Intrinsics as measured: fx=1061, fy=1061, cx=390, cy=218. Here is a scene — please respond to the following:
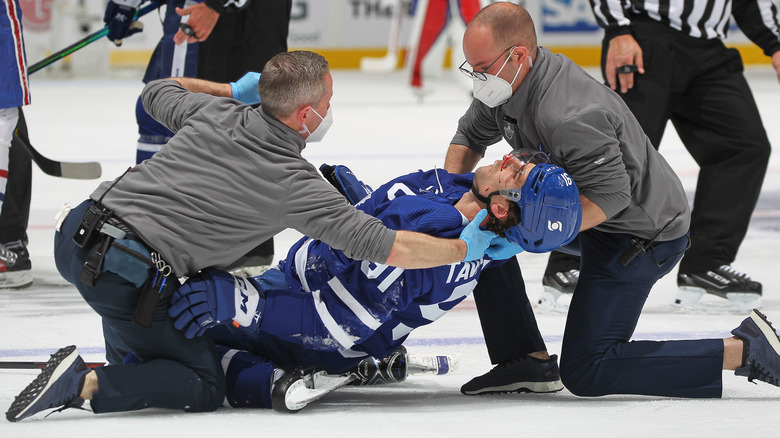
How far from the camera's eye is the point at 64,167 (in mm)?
3967

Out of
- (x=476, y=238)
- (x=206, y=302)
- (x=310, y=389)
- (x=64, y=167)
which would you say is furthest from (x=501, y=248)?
(x=64, y=167)

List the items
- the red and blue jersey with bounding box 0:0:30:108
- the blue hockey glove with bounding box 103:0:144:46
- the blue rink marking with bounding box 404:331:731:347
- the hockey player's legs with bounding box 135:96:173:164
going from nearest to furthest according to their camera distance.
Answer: the blue rink marking with bounding box 404:331:731:347, the red and blue jersey with bounding box 0:0:30:108, the hockey player's legs with bounding box 135:96:173:164, the blue hockey glove with bounding box 103:0:144:46

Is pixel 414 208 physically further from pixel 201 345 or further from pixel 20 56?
pixel 20 56

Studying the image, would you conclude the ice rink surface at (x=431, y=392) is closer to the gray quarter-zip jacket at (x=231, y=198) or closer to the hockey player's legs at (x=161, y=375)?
the hockey player's legs at (x=161, y=375)

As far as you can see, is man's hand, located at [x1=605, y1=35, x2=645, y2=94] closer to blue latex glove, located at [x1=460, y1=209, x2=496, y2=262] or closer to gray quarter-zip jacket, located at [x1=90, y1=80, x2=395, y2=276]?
blue latex glove, located at [x1=460, y1=209, x2=496, y2=262]

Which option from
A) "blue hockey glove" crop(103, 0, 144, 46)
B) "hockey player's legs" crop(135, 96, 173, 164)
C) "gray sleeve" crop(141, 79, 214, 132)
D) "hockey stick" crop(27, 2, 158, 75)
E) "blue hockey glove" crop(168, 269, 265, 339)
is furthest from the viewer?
"hockey stick" crop(27, 2, 158, 75)

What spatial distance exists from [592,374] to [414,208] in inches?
24.8

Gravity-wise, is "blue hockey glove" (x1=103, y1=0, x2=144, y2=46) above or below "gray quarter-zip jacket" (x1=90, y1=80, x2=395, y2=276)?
below

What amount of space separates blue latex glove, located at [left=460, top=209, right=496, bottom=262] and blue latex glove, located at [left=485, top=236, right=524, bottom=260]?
0.06 m

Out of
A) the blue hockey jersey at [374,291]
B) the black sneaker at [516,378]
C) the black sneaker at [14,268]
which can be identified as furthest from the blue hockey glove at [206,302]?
the black sneaker at [14,268]

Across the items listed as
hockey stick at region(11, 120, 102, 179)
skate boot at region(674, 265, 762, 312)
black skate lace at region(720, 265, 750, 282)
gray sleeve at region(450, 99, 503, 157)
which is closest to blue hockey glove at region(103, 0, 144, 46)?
hockey stick at region(11, 120, 102, 179)

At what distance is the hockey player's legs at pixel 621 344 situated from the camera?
267 centimetres

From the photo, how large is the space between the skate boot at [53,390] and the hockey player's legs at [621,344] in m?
1.21

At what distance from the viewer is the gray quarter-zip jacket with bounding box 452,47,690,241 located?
99.5 inches
